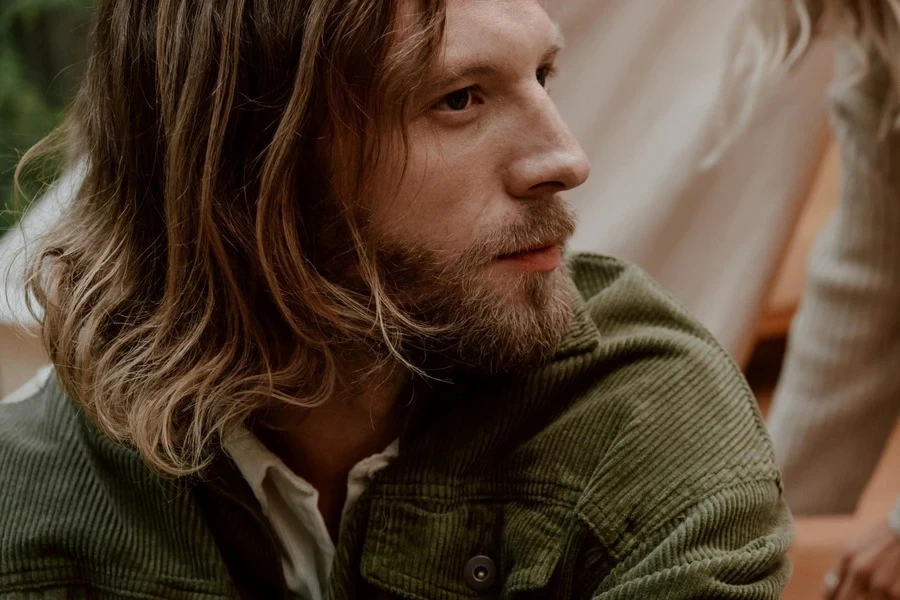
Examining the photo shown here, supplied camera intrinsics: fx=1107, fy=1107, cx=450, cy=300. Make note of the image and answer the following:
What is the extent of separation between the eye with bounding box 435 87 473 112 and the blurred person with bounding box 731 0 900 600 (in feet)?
2.35

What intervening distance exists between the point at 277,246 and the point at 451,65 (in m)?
0.22

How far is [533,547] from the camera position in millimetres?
997

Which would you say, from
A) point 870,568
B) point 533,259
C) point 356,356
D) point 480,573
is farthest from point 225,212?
point 870,568

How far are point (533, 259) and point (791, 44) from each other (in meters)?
0.85

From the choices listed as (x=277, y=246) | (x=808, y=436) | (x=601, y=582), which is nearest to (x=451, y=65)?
(x=277, y=246)

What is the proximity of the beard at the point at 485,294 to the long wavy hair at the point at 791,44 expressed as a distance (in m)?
0.69

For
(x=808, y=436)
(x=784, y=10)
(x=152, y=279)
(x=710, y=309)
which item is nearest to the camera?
(x=152, y=279)

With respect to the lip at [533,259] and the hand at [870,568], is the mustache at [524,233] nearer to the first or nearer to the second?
the lip at [533,259]

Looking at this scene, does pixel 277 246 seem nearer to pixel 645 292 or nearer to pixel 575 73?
pixel 645 292

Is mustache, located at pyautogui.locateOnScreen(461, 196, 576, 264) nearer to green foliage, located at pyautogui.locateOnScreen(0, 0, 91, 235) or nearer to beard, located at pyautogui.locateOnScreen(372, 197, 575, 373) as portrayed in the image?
beard, located at pyautogui.locateOnScreen(372, 197, 575, 373)

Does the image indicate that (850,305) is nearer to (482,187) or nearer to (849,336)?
(849,336)

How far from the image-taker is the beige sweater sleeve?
1575mm

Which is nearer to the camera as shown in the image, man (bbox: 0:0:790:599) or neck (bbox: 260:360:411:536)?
man (bbox: 0:0:790:599)

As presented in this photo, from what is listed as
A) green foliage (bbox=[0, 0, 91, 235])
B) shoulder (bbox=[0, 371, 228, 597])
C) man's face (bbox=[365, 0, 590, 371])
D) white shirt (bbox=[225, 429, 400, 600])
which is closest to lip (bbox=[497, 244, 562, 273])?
man's face (bbox=[365, 0, 590, 371])
